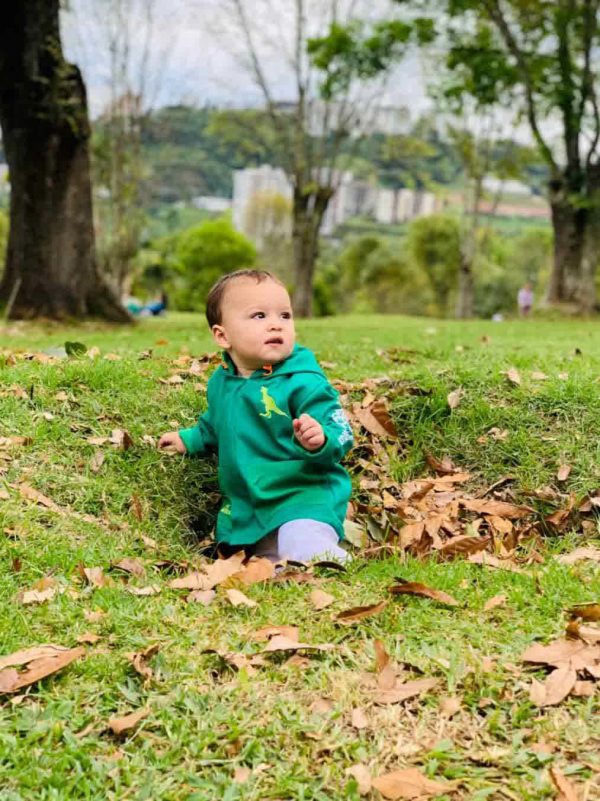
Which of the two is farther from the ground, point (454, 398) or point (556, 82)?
point (556, 82)

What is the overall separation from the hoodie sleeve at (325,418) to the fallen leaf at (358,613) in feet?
2.74

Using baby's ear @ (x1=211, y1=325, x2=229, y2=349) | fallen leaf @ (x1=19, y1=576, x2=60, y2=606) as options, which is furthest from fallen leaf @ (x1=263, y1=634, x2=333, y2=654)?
baby's ear @ (x1=211, y1=325, x2=229, y2=349)

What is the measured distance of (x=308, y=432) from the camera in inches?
125

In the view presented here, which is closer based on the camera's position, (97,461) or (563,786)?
(563,786)

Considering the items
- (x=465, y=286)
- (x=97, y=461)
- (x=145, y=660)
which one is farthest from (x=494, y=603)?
(x=465, y=286)

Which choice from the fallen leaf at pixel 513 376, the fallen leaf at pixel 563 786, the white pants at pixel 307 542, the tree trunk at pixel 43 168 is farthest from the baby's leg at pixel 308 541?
the tree trunk at pixel 43 168

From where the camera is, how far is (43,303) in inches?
464

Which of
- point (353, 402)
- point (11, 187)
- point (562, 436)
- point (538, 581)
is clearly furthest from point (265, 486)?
point (11, 187)

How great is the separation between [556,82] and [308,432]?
18.7 meters

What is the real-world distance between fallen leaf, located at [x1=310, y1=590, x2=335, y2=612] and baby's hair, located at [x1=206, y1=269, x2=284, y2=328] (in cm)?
143

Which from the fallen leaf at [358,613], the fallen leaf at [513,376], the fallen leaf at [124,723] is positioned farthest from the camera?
the fallen leaf at [513,376]

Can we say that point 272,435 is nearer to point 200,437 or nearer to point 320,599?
point 200,437

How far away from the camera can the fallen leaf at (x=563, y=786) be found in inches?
72.2

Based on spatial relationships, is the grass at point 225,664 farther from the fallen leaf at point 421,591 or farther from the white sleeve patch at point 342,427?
the white sleeve patch at point 342,427
